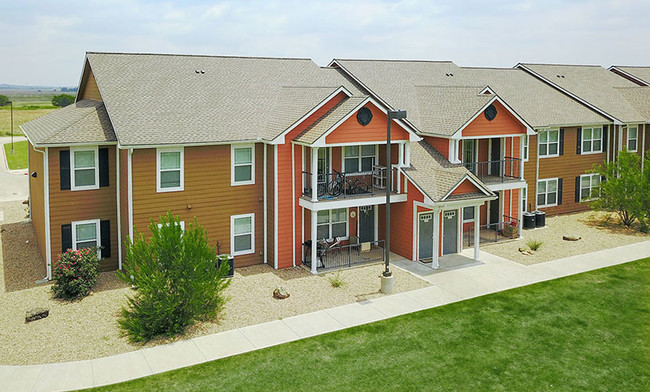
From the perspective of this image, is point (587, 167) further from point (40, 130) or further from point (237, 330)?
point (40, 130)

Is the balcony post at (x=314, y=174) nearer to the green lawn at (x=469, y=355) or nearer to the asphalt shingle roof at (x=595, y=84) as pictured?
the green lawn at (x=469, y=355)

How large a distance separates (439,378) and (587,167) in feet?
78.5

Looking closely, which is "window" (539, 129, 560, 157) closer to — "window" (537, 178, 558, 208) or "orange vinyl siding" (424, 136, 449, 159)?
"window" (537, 178, 558, 208)

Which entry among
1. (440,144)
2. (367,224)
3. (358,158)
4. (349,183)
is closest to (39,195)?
(349,183)

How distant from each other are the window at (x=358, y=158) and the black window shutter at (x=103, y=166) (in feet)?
31.7

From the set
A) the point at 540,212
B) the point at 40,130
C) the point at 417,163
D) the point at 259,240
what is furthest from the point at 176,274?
the point at 540,212

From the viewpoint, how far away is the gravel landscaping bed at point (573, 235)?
24688 mm

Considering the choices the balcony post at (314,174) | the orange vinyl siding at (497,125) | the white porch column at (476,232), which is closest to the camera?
the balcony post at (314,174)

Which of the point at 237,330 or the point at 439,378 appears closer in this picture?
the point at 439,378

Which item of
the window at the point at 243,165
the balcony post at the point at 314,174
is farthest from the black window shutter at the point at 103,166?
the balcony post at the point at 314,174

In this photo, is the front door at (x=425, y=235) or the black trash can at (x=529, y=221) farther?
the black trash can at (x=529, y=221)

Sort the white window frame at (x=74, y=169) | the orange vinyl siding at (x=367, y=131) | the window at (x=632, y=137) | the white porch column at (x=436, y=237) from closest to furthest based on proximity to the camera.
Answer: the white window frame at (x=74, y=169), the orange vinyl siding at (x=367, y=131), the white porch column at (x=436, y=237), the window at (x=632, y=137)

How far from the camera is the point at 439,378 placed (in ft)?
45.4

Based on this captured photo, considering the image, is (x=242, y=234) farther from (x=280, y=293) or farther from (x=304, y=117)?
(x=304, y=117)
